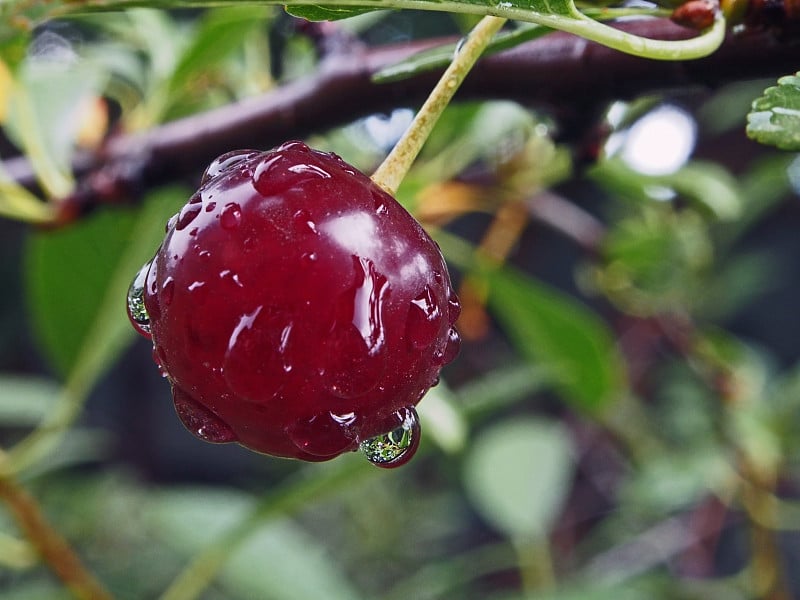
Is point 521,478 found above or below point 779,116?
below

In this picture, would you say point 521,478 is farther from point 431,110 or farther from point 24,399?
point 431,110

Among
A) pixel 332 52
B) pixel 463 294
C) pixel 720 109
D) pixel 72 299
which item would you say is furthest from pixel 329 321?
pixel 720 109

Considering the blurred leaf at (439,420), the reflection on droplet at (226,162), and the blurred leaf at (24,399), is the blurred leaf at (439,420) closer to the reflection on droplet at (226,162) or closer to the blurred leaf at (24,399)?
the reflection on droplet at (226,162)

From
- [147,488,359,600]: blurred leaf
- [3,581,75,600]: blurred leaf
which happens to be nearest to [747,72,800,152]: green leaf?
[147,488,359,600]: blurred leaf

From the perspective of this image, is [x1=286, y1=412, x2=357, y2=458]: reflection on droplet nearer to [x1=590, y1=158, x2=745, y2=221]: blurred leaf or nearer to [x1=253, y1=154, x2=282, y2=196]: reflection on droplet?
[x1=253, y1=154, x2=282, y2=196]: reflection on droplet

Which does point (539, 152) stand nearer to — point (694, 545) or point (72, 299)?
point (72, 299)

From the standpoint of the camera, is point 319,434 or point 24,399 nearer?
point 319,434

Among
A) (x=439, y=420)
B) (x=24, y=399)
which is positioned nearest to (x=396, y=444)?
(x=439, y=420)
